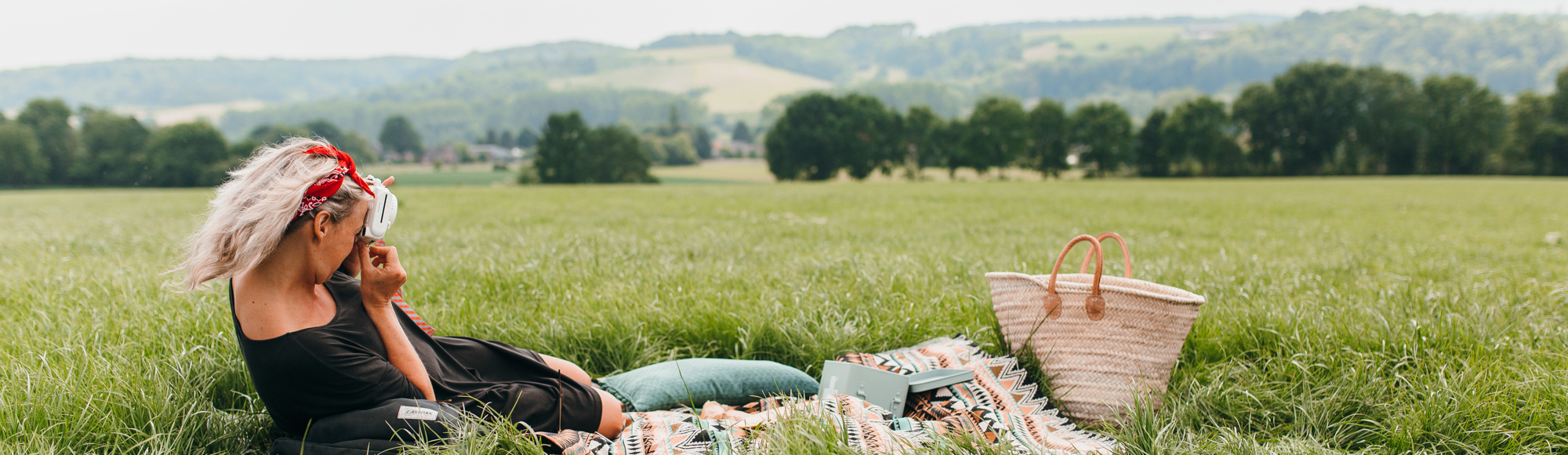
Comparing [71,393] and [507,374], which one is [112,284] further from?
[507,374]

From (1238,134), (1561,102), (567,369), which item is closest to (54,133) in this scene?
(567,369)

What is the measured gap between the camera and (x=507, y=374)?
272 centimetres

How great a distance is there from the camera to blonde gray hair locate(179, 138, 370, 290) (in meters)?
1.87

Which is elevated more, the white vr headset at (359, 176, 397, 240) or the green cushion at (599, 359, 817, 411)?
the white vr headset at (359, 176, 397, 240)

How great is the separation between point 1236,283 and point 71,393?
20.8 feet

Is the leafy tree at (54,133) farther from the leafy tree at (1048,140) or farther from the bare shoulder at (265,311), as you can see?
the leafy tree at (1048,140)

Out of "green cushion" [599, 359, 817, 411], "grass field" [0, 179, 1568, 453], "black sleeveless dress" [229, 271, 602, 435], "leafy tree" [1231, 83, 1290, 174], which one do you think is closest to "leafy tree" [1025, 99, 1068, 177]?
"leafy tree" [1231, 83, 1290, 174]

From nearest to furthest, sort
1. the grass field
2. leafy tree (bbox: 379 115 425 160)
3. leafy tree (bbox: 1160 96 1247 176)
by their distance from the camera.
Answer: the grass field, leafy tree (bbox: 1160 96 1247 176), leafy tree (bbox: 379 115 425 160)

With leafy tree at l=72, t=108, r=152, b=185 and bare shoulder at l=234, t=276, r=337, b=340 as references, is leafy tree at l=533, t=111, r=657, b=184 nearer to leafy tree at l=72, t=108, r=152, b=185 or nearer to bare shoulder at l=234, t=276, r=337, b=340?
leafy tree at l=72, t=108, r=152, b=185

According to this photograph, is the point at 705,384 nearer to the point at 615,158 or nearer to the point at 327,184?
the point at 327,184

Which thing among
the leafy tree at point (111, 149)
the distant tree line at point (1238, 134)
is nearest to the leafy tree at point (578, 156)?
the distant tree line at point (1238, 134)

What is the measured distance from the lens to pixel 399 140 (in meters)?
108

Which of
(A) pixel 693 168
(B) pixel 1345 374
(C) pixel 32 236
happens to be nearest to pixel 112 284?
(C) pixel 32 236

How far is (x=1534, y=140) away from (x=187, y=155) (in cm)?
10139
